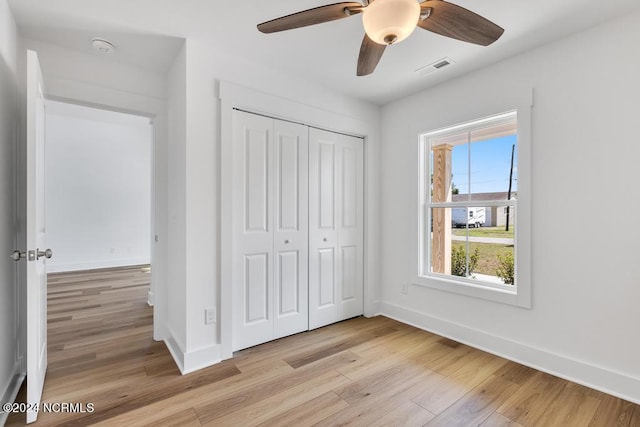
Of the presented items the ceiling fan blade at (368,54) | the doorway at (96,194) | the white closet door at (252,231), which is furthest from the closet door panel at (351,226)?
A: the doorway at (96,194)

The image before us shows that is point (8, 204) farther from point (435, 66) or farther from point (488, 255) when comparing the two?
point (488, 255)

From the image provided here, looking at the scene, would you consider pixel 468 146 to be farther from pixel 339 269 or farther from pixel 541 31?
pixel 339 269

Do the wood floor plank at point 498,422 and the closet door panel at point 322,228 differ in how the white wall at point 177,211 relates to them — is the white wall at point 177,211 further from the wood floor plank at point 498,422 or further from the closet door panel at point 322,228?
the wood floor plank at point 498,422

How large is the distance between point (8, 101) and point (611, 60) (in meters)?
3.91

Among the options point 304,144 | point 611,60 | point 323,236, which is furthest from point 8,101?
point 611,60

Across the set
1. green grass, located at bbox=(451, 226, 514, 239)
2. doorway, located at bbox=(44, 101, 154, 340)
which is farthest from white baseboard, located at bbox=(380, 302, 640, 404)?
doorway, located at bbox=(44, 101, 154, 340)

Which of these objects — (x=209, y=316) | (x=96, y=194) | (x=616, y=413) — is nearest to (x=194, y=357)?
(x=209, y=316)

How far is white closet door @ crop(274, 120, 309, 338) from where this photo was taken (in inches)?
110

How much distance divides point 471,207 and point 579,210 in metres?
0.81

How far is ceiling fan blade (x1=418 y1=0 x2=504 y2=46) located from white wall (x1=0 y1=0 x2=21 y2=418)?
7.76 ft

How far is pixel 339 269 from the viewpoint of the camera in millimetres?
3268

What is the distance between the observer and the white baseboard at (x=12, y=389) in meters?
1.68

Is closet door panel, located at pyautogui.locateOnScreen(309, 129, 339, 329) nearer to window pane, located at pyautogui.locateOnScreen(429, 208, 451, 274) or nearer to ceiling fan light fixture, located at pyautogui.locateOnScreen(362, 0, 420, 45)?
window pane, located at pyautogui.locateOnScreen(429, 208, 451, 274)

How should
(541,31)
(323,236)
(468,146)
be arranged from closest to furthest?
1. (541,31)
2. (468,146)
3. (323,236)
